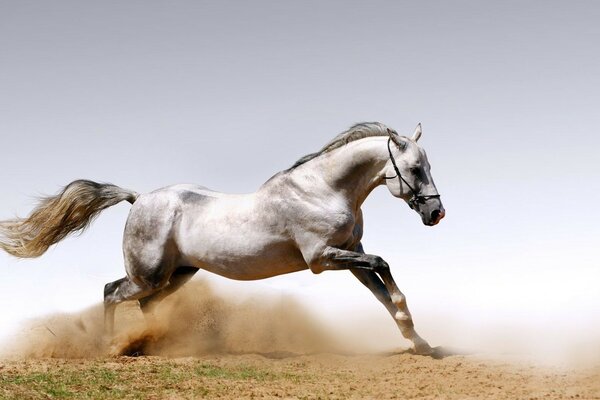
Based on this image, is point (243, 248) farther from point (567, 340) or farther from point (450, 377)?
point (567, 340)

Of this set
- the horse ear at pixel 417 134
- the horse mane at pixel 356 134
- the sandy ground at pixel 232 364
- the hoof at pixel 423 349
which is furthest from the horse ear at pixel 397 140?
the sandy ground at pixel 232 364

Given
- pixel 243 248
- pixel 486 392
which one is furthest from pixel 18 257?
pixel 486 392

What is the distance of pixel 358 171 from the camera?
871 centimetres

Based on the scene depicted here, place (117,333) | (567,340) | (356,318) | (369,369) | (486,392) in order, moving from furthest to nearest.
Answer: (356,318)
(117,333)
(567,340)
(369,369)
(486,392)

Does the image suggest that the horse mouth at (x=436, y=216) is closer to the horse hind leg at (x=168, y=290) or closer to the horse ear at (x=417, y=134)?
the horse ear at (x=417, y=134)

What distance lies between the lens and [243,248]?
356 inches

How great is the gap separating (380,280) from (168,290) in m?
3.31

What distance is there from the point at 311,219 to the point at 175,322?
3097mm

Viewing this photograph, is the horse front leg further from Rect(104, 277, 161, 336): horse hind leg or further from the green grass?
Rect(104, 277, 161, 336): horse hind leg

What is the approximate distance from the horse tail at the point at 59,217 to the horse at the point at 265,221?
0.05 feet

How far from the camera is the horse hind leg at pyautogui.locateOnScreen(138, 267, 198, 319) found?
10.1 metres

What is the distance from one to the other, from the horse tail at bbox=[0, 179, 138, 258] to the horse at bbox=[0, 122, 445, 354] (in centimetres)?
2

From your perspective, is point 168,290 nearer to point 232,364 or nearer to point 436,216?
point 232,364

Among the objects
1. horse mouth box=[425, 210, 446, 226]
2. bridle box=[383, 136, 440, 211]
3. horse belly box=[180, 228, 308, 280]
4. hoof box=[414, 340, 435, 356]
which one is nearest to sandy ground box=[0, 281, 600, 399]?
hoof box=[414, 340, 435, 356]
